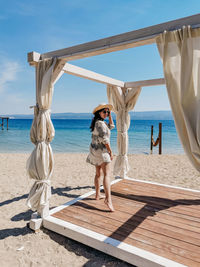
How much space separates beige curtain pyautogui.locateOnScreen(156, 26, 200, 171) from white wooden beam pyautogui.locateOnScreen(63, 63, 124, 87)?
4.93 ft

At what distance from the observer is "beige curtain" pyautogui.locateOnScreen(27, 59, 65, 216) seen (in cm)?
253

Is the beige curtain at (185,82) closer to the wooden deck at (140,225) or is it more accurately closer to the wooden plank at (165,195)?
the wooden deck at (140,225)

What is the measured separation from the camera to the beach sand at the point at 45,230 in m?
2.09

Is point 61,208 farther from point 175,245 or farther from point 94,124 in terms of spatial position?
point 175,245

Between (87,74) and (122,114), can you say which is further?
(122,114)

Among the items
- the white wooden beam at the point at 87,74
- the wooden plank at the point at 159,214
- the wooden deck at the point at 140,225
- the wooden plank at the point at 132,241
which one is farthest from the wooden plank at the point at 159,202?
the white wooden beam at the point at 87,74

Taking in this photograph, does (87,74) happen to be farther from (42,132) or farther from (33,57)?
(42,132)

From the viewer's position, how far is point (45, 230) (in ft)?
8.56

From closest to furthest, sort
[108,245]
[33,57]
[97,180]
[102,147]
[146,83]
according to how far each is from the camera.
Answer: [108,245], [33,57], [102,147], [97,180], [146,83]

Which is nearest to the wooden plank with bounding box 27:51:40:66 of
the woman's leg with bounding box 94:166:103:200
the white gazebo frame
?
the white gazebo frame

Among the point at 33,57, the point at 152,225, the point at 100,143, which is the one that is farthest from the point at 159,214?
the point at 33,57

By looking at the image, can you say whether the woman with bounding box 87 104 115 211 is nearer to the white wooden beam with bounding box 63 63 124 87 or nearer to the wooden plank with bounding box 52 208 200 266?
the wooden plank with bounding box 52 208 200 266

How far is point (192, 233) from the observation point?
2.28 meters

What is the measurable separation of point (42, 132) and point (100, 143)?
0.86m
